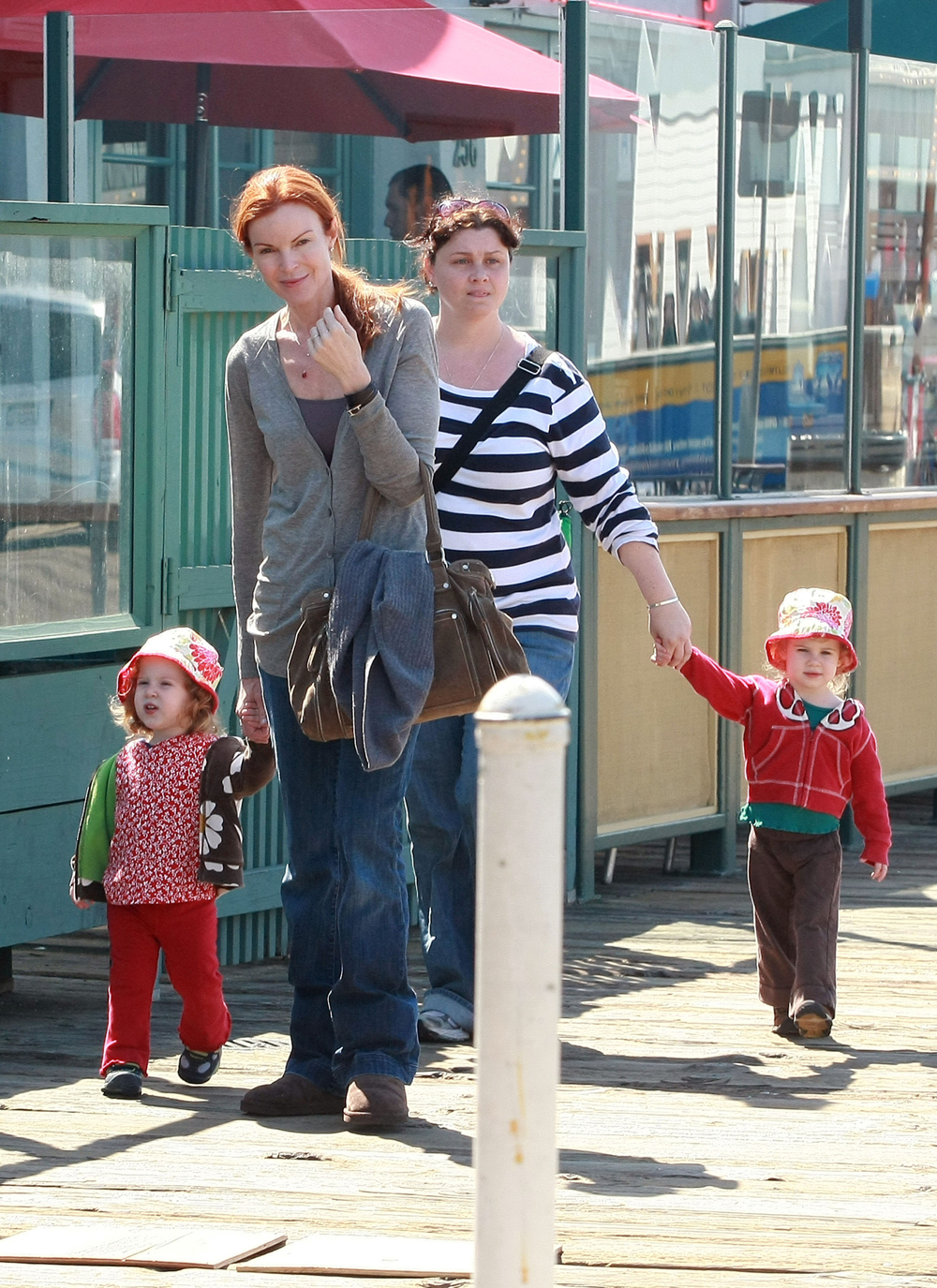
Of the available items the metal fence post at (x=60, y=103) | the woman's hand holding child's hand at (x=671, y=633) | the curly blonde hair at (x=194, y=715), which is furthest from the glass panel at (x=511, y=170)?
the curly blonde hair at (x=194, y=715)

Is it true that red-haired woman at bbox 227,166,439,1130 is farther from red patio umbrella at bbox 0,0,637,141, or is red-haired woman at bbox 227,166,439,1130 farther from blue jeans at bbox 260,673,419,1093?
red patio umbrella at bbox 0,0,637,141

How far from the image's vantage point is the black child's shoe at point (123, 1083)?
4.81 m

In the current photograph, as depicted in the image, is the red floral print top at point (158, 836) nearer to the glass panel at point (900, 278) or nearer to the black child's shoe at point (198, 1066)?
the black child's shoe at point (198, 1066)

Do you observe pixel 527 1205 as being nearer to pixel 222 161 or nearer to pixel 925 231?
pixel 925 231

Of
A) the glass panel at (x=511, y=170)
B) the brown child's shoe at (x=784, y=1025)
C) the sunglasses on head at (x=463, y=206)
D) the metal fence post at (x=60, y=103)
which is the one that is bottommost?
the brown child's shoe at (x=784, y=1025)

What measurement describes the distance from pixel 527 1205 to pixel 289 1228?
147cm

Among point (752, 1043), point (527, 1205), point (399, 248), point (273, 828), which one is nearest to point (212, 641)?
point (273, 828)

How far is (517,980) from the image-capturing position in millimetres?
2408

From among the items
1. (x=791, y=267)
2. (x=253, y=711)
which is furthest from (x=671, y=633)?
(x=791, y=267)

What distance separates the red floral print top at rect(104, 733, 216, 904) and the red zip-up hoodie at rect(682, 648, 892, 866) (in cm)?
133

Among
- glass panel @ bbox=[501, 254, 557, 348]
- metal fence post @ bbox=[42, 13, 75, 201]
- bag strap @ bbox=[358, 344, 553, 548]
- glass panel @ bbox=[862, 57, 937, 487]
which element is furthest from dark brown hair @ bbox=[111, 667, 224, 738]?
glass panel @ bbox=[862, 57, 937, 487]

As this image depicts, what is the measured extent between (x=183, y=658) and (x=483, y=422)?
88cm

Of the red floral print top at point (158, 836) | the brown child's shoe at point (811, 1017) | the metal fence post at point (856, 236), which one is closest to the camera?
the red floral print top at point (158, 836)

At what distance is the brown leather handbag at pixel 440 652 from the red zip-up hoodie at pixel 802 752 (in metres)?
1.29
